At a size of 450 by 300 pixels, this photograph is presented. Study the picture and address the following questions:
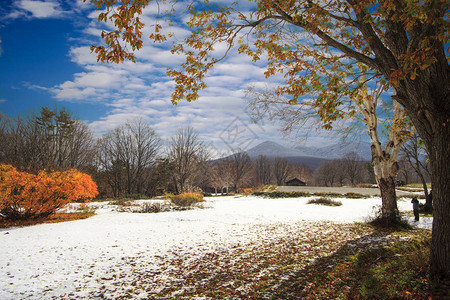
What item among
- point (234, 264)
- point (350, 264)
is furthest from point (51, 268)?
point (350, 264)

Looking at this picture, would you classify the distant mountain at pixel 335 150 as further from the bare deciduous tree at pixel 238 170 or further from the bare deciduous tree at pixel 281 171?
the bare deciduous tree at pixel 281 171

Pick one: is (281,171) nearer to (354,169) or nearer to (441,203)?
(354,169)

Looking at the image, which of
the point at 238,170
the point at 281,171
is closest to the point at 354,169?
the point at 281,171

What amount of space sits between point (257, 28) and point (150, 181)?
36.1m

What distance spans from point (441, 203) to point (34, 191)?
13326 millimetres

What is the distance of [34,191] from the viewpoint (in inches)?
409

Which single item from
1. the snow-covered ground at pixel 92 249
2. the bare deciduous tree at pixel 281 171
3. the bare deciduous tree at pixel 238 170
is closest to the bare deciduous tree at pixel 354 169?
the bare deciduous tree at pixel 281 171

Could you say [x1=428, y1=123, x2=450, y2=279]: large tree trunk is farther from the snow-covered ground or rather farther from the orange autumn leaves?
the orange autumn leaves

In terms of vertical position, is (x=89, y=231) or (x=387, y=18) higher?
(x=387, y=18)

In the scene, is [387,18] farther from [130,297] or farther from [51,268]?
[51,268]

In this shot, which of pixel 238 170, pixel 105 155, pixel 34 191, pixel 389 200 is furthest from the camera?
pixel 238 170

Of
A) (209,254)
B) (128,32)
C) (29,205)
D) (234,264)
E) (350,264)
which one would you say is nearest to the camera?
(128,32)

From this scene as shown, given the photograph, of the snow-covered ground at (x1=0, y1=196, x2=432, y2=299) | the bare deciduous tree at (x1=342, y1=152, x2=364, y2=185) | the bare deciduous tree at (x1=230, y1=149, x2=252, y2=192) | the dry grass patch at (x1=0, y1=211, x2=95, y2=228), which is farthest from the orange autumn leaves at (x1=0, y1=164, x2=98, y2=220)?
the bare deciduous tree at (x1=342, y1=152, x2=364, y2=185)

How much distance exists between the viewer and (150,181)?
39.0 metres
